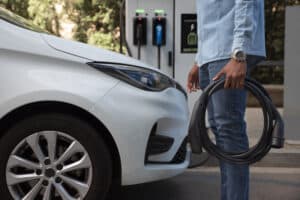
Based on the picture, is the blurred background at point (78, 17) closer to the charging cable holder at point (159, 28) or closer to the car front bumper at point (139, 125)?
the charging cable holder at point (159, 28)

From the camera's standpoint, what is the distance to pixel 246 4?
3.14 metres

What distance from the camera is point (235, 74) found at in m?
3.10

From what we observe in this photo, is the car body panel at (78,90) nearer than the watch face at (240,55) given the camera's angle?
No

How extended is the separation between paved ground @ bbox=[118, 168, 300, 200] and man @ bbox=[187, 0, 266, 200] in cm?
148

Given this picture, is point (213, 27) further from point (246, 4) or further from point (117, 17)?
point (117, 17)

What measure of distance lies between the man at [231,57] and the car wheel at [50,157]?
874 millimetres

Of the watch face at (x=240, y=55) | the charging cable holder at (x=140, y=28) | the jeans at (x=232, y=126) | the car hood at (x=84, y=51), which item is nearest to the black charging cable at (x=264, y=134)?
the jeans at (x=232, y=126)

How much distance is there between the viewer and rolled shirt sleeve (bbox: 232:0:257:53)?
10.3ft

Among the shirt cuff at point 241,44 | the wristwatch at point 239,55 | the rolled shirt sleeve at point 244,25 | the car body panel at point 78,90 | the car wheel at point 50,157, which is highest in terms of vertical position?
the rolled shirt sleeve at point 244,25

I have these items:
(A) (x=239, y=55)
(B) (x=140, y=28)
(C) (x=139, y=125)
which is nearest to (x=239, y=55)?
(A) (x=239, y=55)

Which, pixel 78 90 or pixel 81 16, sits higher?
pixel 81 16

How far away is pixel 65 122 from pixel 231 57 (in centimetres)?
124

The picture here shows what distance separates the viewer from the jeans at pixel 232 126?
327 centimetres

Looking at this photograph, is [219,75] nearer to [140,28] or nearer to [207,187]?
[207,187]
